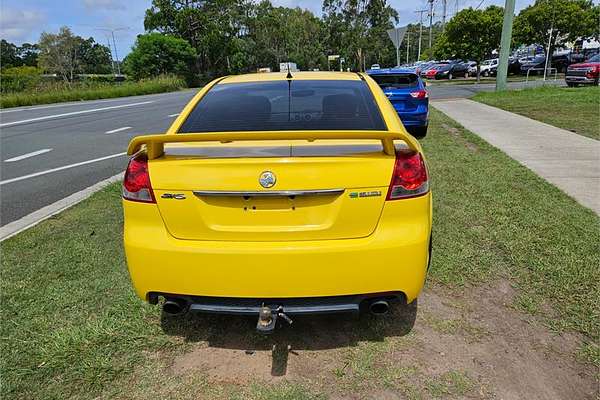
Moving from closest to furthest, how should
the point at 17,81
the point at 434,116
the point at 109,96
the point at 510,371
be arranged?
the point at 510,371 → the point at 434,116 → the point at 17,81 → the point at 109,96

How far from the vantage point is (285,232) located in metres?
2.25

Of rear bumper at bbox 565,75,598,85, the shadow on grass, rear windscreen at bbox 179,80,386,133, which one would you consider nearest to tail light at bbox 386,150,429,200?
rear windscreen at bbox 179,80,386,133

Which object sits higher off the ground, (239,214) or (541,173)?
(239,214)

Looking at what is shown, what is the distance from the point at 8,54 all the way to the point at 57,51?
36607mm

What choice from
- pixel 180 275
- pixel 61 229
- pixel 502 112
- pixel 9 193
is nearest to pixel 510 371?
pixel 180 275

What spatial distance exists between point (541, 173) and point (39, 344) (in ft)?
19.8

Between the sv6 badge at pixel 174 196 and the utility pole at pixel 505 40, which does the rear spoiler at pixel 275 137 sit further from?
the utility pole at pixel 505 40

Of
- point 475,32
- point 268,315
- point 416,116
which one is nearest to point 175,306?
point 268,315

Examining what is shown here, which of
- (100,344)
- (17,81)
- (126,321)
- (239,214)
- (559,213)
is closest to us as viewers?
(239,214)

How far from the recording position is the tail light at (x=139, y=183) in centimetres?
235

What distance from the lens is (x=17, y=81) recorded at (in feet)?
94.5

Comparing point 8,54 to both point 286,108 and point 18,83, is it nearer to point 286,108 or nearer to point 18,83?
point 18,83

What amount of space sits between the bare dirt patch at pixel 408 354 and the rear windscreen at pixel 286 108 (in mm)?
1269

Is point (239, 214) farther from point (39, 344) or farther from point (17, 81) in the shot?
point (17, 81)
